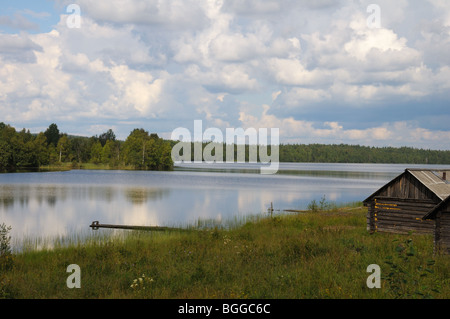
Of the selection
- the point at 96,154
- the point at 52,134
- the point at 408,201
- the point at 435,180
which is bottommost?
the point at 408,201

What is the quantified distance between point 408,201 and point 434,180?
68.3 inches

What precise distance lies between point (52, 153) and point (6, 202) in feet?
347

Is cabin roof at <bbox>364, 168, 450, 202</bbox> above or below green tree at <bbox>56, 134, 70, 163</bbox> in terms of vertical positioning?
below

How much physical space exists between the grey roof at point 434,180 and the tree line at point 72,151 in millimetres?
117831

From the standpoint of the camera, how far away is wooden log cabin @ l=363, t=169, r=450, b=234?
797 inches

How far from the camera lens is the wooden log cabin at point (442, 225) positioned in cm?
1546

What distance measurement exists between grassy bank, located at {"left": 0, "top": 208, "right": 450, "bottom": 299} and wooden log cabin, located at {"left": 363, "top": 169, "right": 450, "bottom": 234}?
126 centimetres

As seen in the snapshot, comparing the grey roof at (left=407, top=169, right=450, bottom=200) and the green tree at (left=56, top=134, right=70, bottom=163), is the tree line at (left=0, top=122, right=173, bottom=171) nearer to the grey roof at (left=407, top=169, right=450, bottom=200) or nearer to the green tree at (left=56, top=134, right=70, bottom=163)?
the green tree at (left=56, top=134, right=70, bottom=163)

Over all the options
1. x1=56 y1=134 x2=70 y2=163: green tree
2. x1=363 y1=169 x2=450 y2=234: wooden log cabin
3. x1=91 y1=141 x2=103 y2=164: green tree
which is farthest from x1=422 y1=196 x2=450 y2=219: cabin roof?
x1=91 y1=141 x2=103 y2=164: green tree

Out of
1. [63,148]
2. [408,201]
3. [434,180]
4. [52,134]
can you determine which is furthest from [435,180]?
[52,134]

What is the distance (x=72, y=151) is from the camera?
6422 inches

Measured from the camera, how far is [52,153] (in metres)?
141

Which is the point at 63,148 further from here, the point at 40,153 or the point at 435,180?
the point at 435,180
